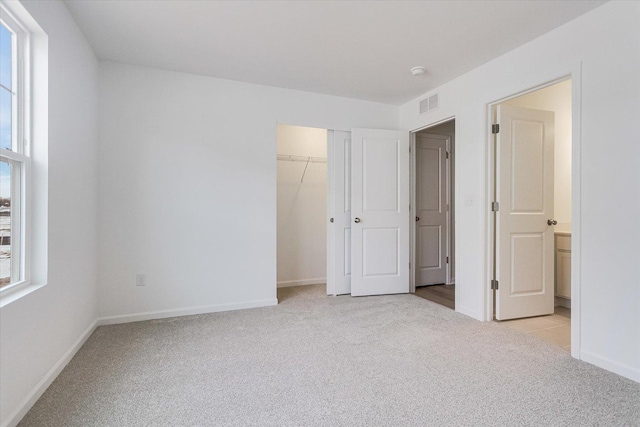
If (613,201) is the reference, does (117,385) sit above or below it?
below

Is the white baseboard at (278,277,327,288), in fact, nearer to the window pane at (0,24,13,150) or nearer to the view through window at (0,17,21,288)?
the view through window at (0,17,21,288)

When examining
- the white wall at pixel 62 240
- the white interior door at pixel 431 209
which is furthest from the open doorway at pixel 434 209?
the white wall at pixel 62 240

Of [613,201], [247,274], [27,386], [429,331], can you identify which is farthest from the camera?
[247,274]

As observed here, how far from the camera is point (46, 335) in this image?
1909 millimetres

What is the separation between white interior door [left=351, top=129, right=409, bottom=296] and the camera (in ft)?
13.0

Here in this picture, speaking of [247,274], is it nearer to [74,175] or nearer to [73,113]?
[74,175]

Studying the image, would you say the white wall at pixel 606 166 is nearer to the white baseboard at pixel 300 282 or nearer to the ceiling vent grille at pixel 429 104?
the ceiling vent grille at pixel 429 104

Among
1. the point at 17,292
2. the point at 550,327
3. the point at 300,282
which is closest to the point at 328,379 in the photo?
the point at 17,292

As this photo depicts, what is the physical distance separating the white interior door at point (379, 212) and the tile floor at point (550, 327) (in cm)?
137

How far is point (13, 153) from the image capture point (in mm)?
1748

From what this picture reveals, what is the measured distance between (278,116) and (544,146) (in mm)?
2779

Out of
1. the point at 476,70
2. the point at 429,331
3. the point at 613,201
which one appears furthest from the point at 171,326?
the point at 476,70

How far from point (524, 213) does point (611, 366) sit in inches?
56.3

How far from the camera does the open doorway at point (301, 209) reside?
4.58m
